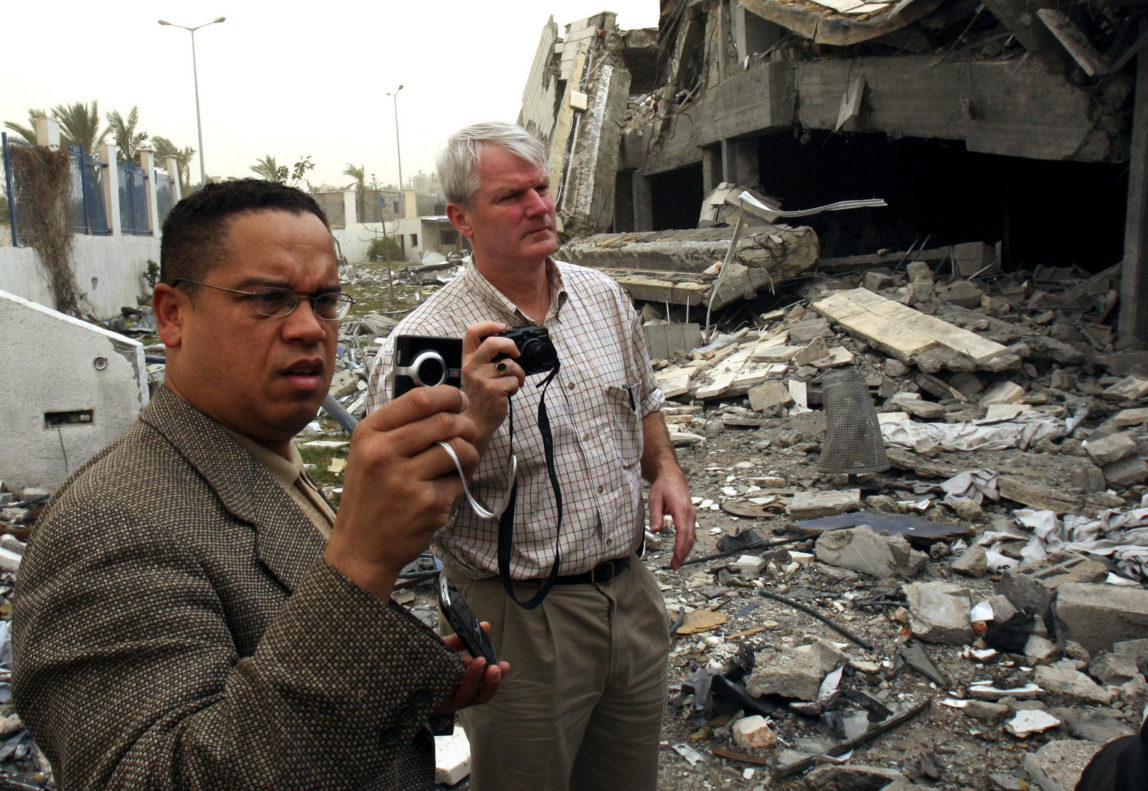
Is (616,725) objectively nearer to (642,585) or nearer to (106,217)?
(642,585)

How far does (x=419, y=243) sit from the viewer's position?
47250 millimetres

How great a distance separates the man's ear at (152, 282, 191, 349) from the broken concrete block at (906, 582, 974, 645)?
3.93m

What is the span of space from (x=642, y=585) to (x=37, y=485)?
637 centimetres

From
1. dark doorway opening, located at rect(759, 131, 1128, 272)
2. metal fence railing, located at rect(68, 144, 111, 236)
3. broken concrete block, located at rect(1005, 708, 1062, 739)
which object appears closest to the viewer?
broken concrete block, located at rect(1005, 708, 1062, 739)

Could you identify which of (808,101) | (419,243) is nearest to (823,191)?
(808,101)

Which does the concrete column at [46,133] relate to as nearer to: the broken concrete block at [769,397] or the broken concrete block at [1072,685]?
the broken concrete block at [769,397]

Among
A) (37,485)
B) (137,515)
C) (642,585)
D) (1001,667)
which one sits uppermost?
(137,515)

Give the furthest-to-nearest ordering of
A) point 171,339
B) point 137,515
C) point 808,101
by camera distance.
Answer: point 808,101, point 171,339, point 137,515

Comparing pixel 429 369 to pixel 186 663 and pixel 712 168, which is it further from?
pixel 712 168

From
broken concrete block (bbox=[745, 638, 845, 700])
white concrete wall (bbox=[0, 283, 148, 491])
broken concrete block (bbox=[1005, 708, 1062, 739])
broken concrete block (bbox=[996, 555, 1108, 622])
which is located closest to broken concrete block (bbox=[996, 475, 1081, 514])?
broken concrete block (bbox=[996, 555, 1108, 622])

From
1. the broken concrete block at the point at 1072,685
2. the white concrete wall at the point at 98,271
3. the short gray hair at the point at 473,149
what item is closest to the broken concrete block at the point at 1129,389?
the broken concrete block at the point at 1072,685

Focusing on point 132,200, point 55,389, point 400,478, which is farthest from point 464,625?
point 132,200

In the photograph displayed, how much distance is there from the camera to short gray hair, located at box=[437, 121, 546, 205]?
258 centimetres

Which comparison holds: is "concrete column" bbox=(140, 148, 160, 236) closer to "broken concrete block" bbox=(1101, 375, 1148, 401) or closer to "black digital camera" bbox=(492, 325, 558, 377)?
"broken concrete block" bbox=(1101, 375, 1148, 401)
